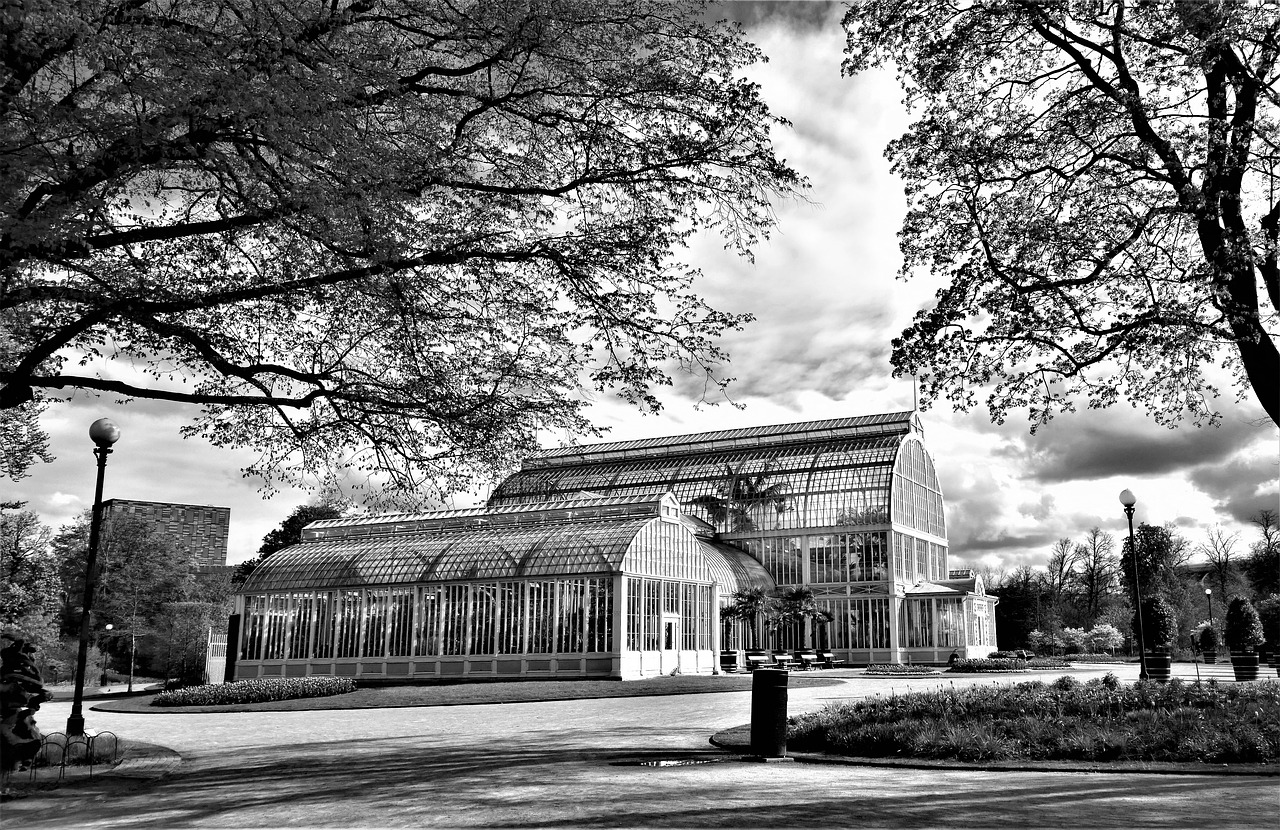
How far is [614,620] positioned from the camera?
3338 cm

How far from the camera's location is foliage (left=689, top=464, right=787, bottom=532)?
182 feet

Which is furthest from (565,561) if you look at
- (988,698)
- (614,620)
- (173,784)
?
(173,784)

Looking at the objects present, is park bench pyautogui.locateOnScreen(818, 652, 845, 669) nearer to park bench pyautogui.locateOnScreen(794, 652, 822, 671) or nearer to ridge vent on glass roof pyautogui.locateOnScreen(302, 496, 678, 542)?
park bench pyautogui.locateOnScreen(794, 652, 822, 671)

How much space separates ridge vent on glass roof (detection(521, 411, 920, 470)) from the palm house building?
0.66 feet

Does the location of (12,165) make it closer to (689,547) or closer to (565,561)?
(565,561)

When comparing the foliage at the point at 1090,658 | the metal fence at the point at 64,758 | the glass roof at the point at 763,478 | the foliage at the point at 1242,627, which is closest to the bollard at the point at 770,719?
the metal fence at the point at 64,758

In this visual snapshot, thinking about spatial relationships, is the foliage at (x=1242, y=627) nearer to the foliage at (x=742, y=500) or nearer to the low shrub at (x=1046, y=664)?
the low shrub at (x=1046, y=664)

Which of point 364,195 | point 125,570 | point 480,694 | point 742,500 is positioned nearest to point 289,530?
point 125,570

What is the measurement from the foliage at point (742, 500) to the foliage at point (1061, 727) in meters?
40.1

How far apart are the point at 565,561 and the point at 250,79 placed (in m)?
26.9

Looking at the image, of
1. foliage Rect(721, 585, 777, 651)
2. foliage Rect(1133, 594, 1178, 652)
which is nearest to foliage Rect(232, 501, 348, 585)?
foliage Rect(721, 585, 777, 651)

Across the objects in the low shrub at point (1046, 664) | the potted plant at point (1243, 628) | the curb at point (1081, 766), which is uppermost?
the potted plant at point (1243, 628)

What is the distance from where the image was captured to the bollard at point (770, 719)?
39.8 ft

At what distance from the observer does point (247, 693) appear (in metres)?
26.7
